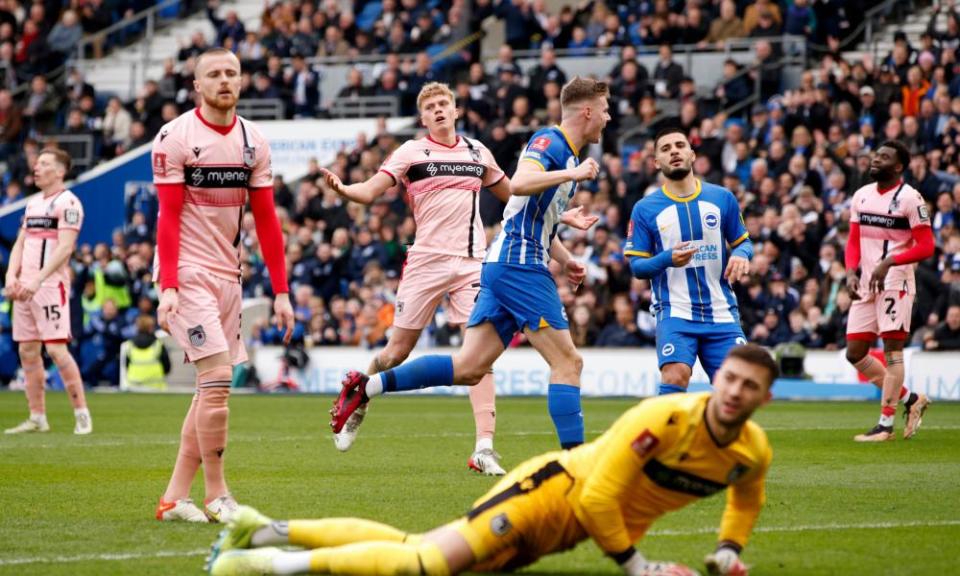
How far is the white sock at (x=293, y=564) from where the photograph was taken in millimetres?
5887

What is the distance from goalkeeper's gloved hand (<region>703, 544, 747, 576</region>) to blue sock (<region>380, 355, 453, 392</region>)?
4.15 metres

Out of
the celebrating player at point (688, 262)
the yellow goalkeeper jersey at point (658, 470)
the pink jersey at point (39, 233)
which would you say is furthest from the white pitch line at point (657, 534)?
the pink jersey at point (39, 233)

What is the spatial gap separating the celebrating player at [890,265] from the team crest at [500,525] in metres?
8.11

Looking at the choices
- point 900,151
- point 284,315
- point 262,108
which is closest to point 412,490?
A: point 284,315

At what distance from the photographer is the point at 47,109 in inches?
1394

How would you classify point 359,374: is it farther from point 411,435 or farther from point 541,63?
point 541,63

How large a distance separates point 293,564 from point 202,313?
267 cm

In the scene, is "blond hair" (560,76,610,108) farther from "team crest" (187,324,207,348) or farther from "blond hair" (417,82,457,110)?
"team crest" (187,324,207,348)

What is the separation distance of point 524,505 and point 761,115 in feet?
62.9

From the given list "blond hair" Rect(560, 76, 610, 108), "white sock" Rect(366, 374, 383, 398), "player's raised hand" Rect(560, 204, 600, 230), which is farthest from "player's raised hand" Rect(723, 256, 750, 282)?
"white sock" Rect(366, 374, 383, 398)

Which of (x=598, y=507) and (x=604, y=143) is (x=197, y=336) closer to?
(x=598, y=507)

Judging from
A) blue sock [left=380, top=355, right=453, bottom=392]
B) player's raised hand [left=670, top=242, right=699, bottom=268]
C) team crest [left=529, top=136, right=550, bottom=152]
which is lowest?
blue sock [left=380, top=355, right=453, bottom=392]

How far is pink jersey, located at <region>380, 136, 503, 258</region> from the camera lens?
38.5ft

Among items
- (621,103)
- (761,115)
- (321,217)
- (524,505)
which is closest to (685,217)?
(524,505)
